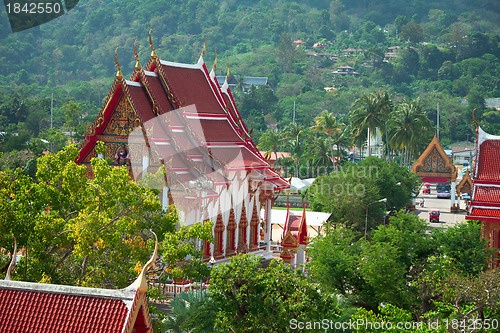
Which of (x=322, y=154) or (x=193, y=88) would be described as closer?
(x=193, y=88)

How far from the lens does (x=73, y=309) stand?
42.9 feet

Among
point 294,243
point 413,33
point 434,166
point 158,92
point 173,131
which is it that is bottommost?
point 434,166

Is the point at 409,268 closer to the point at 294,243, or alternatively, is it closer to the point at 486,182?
the point at 486,182

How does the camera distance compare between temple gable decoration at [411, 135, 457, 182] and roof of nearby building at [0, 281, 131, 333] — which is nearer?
roof of nearby building at [0, 281, 131, 333]

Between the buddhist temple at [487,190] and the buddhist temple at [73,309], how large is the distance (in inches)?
768

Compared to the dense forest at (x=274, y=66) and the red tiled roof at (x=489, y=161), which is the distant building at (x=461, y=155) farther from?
the red tiled roof at (x=489, y=161)

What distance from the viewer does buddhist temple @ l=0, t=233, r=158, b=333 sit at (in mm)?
12852

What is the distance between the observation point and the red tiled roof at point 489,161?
103ft

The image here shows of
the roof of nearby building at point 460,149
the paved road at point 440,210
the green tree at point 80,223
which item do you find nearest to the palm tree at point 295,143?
the paved road at point 440,210

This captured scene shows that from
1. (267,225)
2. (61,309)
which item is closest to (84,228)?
(61,309)

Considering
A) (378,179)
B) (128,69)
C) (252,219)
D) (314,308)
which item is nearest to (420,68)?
(128,69)

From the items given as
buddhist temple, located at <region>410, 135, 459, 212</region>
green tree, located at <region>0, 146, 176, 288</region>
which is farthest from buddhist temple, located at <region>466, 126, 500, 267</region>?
buddhist temple, located at <region>410, 135, 459, 212</region>

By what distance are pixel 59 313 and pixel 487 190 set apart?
906 inches

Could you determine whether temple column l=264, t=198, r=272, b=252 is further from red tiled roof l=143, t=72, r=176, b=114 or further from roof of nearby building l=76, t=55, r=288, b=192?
red tiled roof l=143, t=72, r=176, b=114
